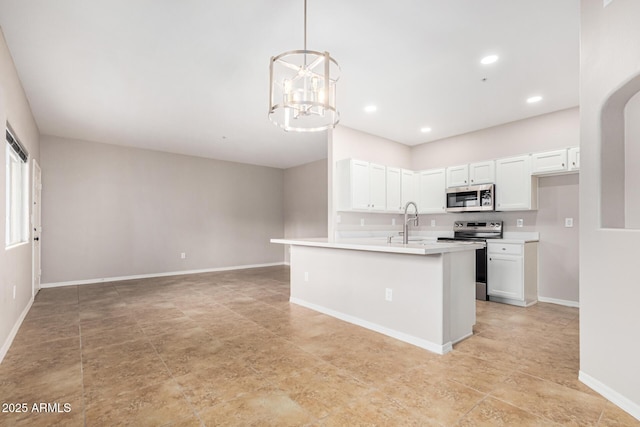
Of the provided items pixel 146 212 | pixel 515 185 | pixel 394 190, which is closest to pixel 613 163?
pixel 515 185

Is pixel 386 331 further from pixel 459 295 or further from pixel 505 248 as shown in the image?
pixel 505 248

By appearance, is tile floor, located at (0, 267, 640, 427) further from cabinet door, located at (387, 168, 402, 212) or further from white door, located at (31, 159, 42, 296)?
cabinet door, located at (387, 168, 402, 212)

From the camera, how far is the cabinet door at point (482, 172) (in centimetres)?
504

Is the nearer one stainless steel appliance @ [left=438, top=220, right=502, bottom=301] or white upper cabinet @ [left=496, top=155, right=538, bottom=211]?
white upper cabinet @ [left=496, top=155, right=538, bottom=211]

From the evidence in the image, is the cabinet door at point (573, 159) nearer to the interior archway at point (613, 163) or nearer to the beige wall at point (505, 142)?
the beige wall at point (505, 142)

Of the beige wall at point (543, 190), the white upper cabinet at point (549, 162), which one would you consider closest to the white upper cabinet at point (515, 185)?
the white upper cabinet at point (549, 162)

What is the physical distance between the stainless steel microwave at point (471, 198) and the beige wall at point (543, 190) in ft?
0.99

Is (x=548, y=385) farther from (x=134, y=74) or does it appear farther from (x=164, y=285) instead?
(x=164, y=285)

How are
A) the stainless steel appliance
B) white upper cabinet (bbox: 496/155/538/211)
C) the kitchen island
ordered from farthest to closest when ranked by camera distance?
the stainless steel appliance → white upper cabinet (bbox: 496/155/538/211) → the kitchen island

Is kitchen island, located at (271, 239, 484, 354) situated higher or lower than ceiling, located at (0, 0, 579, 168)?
lower

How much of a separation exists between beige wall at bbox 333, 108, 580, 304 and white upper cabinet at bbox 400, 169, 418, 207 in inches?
20.4

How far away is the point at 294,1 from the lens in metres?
2.36

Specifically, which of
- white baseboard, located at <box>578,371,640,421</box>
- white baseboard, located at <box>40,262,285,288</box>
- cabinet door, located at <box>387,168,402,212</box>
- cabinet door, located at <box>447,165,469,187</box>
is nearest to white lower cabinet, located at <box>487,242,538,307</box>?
cabinet door, located at <box>447,165,469,187</box>

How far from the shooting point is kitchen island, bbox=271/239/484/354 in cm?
286
